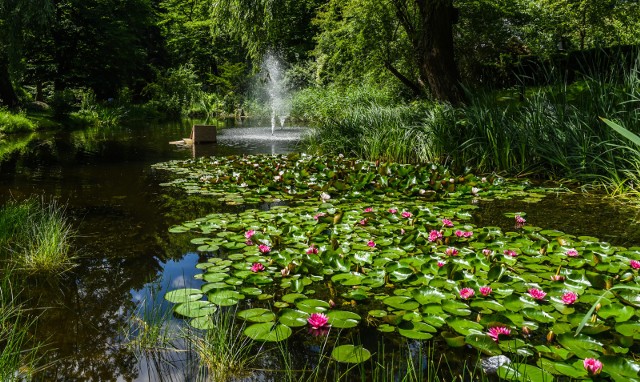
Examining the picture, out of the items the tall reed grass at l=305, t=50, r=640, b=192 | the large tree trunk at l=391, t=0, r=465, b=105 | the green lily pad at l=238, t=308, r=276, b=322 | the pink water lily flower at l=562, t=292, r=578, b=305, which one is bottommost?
the green lily pad at l=238, t=308, r=276, b=322

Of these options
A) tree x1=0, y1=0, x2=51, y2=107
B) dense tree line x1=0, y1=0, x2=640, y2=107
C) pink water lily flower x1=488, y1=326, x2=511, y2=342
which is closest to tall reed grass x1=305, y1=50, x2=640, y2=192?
dense tree line x1=0, y1=0, x2=640, y2=107

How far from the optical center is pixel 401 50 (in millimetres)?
10398

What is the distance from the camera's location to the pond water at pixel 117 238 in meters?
1.72

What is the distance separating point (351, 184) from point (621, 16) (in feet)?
44.5

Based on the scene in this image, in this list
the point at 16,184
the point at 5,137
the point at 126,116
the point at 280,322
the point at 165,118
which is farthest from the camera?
the point at 165,118

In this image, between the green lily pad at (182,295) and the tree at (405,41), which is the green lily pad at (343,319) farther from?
the tree at (405,41)

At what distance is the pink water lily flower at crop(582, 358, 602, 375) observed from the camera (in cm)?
140

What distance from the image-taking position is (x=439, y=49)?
719 centimetres

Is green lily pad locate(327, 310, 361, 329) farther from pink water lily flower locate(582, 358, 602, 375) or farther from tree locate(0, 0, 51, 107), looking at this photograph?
tree locate(0, 0, 51, 107)

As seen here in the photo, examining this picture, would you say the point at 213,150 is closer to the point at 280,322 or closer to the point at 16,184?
the point at 16,184

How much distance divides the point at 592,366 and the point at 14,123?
14.5m

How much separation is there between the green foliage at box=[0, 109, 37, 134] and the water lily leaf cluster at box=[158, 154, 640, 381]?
11.3 metres

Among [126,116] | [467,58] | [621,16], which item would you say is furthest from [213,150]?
[621,16]

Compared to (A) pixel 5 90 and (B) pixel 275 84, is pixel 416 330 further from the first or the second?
(B) pixel 275 84
